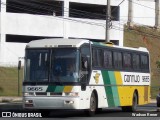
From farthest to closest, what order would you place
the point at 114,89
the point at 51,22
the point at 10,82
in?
the point at 51,22, the point at 10,82, the point at 114,89

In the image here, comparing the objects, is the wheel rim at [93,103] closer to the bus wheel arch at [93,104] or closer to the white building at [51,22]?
the bus wheel arch at [93,104]

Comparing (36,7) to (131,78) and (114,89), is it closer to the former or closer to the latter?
(131,78)

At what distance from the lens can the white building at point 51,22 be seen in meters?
56.3

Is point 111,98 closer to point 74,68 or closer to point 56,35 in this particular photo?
point 74,68

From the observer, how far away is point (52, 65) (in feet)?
75.6

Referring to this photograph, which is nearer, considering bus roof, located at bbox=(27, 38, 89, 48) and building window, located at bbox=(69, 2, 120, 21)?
bus roof, located at bbox=(27, 38, 89, 48)

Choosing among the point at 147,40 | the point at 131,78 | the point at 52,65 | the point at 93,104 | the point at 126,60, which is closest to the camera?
the point at 52,65

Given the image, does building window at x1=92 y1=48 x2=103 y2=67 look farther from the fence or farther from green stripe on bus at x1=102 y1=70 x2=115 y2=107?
the fence

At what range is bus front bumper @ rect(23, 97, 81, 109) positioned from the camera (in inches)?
886

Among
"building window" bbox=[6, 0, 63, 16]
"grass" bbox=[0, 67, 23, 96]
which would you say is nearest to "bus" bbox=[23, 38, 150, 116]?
"grass" bbox=[0, 67, 23, 96]

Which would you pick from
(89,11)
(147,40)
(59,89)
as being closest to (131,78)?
(59,89)

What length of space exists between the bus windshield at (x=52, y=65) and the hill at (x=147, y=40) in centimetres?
4421

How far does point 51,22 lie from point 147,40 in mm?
17858

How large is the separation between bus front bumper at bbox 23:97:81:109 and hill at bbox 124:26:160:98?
44.7 metres
